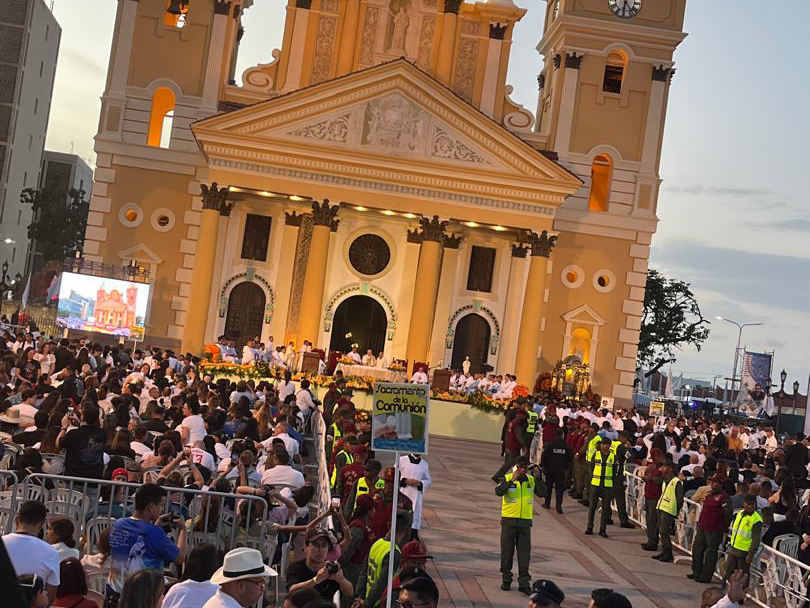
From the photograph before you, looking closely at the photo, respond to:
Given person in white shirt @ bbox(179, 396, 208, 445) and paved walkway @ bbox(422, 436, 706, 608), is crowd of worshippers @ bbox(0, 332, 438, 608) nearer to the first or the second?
person in white shirt @ bbox(179, 396, 208, 445)

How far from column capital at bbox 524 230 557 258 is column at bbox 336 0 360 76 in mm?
9877

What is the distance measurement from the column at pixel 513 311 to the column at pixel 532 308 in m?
0.82

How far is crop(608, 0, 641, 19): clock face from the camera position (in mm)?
47219

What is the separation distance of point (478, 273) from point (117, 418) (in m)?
30.9

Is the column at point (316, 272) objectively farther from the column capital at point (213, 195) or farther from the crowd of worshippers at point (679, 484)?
the crowd of worshippers at point (679, 484)

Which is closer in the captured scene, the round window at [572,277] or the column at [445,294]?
the column at [445,294]

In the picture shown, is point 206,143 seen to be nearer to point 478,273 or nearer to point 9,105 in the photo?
point 478,273

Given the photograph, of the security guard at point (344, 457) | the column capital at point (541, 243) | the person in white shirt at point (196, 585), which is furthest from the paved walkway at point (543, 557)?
the column capital at point (541, 243)

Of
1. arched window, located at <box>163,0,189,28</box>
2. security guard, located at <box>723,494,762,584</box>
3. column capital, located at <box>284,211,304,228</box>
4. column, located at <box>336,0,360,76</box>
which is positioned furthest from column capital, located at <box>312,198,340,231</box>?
security guard, located at <box>723,494,762,584</box>

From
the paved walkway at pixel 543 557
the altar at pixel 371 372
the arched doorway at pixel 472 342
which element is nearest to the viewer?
the paved walkway at pixel 543 557

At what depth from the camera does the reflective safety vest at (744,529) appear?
1639 cm

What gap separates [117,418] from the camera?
1599 centimetres

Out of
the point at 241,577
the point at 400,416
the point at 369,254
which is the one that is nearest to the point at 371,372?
the point at 369,254

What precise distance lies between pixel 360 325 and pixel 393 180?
6.29 meters
